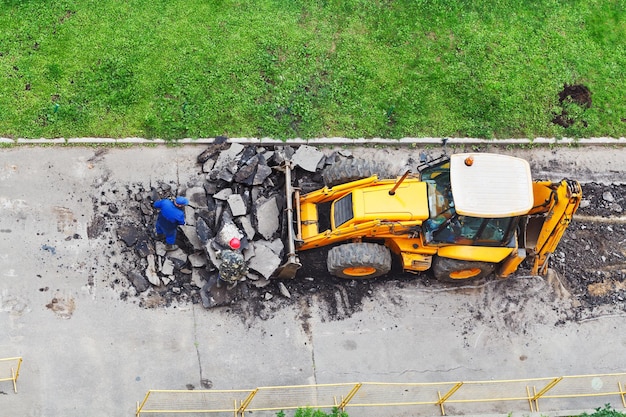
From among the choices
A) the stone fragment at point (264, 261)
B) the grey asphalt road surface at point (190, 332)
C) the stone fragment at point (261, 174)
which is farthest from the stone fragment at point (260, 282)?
the stone fragment at point (261, 174)

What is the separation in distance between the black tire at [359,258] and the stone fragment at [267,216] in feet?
3.81

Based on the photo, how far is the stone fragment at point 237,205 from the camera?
39.1ft

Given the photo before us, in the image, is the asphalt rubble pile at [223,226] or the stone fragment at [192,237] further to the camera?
the stone fragment at [192,237]

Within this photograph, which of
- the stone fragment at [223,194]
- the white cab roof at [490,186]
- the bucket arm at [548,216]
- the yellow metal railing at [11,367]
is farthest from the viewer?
the stone fragment at [223,194]

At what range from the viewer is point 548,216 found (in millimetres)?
11227

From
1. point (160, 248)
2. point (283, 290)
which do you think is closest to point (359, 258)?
point (283, 290)

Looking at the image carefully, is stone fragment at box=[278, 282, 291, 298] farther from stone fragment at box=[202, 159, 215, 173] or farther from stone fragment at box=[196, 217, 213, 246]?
stone fragment at box=[202, 159, 215, 173]

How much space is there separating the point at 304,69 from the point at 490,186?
17.2ft

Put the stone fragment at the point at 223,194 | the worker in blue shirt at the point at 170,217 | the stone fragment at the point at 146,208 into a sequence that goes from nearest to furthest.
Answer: the worker in blue shirt at the point at 170,217
the stone fragment at the point at 223,194
the stone fragment at the point at 146,208

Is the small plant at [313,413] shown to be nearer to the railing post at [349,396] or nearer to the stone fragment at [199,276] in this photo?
the railing post at [349,396]

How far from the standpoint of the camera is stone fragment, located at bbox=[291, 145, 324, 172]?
41.4ft

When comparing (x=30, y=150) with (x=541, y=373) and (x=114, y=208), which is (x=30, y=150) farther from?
(x=541, y=373)

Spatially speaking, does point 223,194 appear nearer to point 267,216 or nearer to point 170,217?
point 267,216

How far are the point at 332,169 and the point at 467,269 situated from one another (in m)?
3.03
